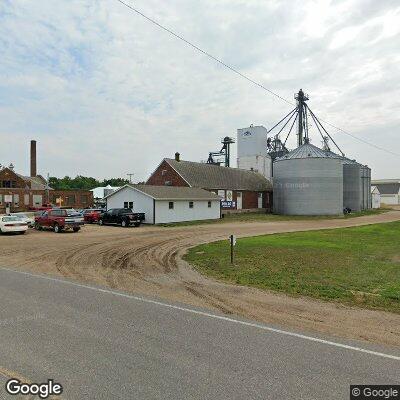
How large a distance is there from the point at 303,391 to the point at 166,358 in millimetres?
1819

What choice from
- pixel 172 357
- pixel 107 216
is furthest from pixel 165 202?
pixel 172 357

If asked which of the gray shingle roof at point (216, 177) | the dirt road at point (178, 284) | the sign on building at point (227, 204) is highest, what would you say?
the gray shingle roof at point (216, 177)

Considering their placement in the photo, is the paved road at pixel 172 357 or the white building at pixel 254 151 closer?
the paved road at pixel 172 357

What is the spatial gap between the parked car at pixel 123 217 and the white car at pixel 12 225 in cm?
805

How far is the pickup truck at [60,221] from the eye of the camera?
28141 millimetres

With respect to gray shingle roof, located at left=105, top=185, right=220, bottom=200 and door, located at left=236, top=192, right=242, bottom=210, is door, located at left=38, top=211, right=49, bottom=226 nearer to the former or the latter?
gray shingle roof, located at left=105, top=185, right=220, bottom=200

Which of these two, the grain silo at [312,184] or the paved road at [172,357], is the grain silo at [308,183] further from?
the paved road at [172,357]

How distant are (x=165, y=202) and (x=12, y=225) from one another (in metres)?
13.6

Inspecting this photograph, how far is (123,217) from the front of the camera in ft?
107

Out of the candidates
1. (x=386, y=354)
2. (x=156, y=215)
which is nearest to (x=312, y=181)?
(x=156, y=215)

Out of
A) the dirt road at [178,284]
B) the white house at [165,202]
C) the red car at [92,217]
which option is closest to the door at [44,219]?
the red car at [92,217]

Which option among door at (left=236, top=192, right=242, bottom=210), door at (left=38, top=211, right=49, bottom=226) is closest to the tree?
door at (left=236, top=192, right=242, bottom=210)

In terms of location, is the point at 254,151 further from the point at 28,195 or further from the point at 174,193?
the point at 28,195

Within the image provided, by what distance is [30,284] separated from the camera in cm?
1002
